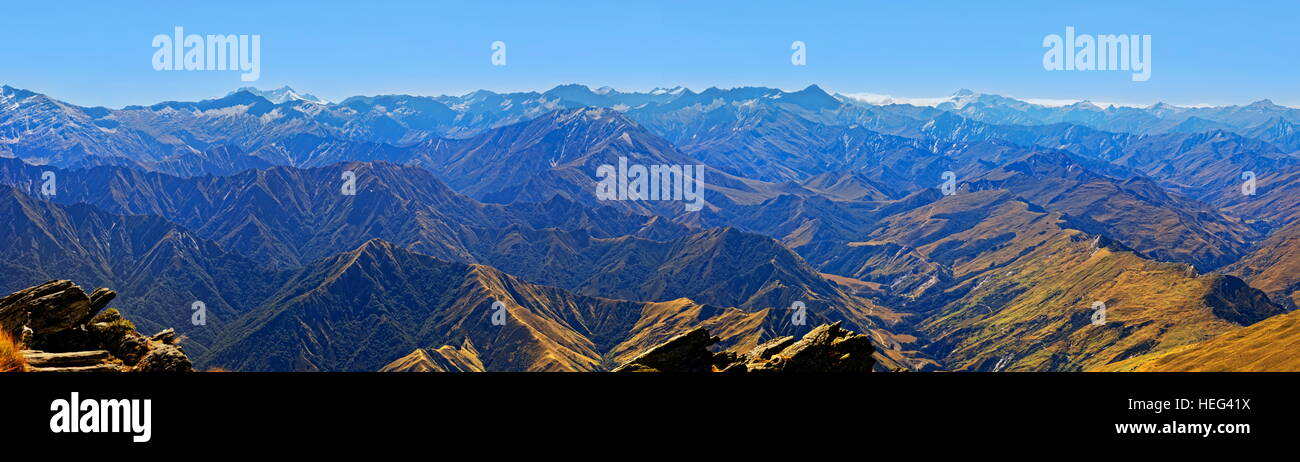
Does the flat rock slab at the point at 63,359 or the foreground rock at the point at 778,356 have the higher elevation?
the flat rock slab at the point at 63,359

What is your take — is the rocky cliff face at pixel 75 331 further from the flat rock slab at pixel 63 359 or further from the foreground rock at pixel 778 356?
the foreground rock at pixel 778 356

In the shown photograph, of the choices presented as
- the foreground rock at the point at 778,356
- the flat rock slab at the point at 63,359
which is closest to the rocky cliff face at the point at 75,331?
the flat rock slab at the point at 63,359

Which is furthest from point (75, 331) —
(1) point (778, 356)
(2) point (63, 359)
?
(1) point (778, 356)

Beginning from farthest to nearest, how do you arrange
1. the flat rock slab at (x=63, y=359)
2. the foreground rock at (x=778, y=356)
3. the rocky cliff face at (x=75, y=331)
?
the foreground rock at (x=778, y=356), the rocky cliff face at (x=75, y=331), the flat rock slab at (x=63, y=359)
